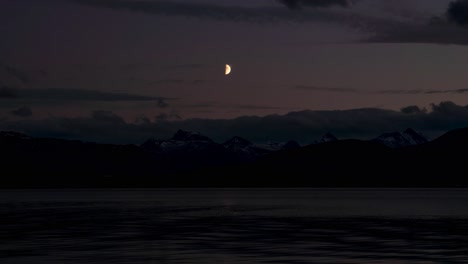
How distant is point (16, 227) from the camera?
8619 cm

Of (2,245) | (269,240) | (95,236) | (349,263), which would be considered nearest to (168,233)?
(95,236)

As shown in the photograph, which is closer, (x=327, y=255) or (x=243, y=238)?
(x=327, y=255)

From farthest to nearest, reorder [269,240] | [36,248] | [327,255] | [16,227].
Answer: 1. [16,227]
2. [269,240]
3. [36,248]
4. [327,255]

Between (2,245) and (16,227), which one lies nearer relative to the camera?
(2,245)

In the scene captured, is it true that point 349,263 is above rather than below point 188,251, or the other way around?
below

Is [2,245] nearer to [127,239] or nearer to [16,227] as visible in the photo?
[127,239]

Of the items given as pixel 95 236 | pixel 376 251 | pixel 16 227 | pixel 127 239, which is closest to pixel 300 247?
pixel 376 251

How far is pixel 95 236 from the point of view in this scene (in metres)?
73.8

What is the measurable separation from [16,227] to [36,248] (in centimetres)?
2599

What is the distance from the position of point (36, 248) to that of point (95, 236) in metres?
12.5

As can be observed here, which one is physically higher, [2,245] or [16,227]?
[16,227]

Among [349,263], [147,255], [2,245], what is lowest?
[349,263]

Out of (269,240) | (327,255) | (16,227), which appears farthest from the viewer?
(16,227)

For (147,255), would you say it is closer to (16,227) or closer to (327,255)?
(327,255)
